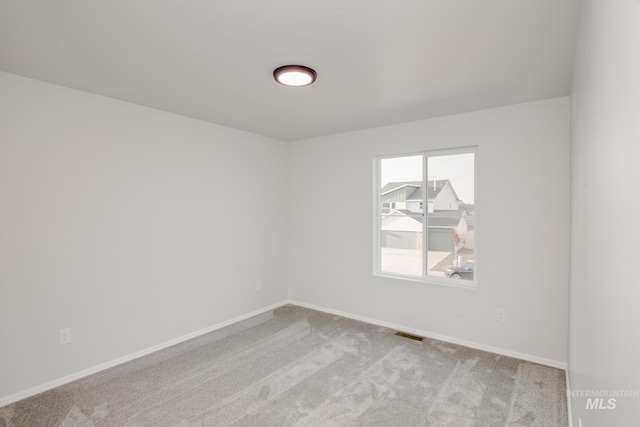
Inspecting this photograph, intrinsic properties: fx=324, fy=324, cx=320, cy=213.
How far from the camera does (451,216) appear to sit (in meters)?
3.60

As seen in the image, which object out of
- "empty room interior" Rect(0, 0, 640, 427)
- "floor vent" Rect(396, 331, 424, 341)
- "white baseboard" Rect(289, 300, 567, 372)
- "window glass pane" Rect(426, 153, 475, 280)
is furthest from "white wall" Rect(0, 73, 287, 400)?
"window glass pane" Rect(426, 153, 475, 280)

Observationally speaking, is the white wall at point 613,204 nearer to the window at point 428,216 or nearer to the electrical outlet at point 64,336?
the window at point 428,216

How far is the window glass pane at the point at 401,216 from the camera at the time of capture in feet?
12.7

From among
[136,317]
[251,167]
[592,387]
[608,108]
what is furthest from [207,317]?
[608,108]

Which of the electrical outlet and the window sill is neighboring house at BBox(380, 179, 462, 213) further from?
the electrical outlet

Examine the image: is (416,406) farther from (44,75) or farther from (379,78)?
(44,75)

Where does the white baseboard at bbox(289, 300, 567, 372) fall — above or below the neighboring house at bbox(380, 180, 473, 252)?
below

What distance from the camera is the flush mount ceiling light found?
2.32m

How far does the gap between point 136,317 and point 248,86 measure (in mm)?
2473

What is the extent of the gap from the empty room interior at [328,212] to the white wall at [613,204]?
0.05 feet

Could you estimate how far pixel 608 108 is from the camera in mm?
1050

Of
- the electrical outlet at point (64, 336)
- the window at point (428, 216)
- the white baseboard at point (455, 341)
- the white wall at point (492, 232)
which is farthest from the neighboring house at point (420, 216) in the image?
the electrical outlet at point (64, 336)

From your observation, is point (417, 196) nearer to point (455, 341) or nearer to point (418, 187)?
point (418, 187)

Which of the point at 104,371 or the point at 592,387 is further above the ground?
the point at 592,387
